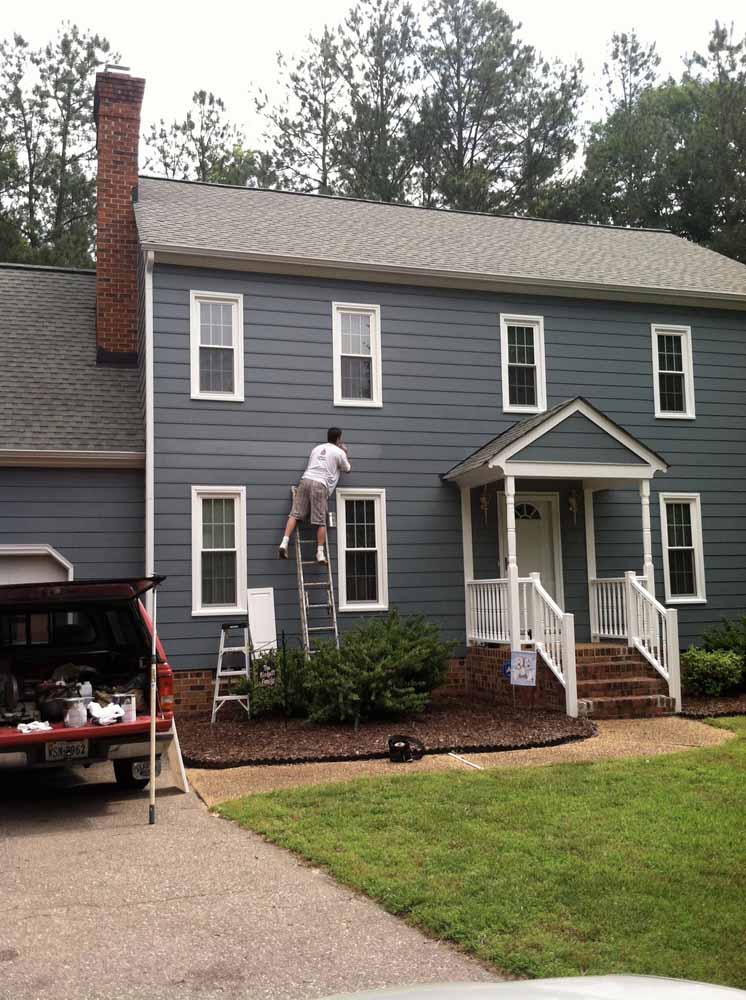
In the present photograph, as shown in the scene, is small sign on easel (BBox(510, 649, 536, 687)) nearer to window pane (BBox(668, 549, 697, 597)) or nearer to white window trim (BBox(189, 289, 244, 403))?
window pane (BBox(668, 549, 697, 597))

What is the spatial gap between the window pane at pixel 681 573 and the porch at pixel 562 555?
0.60 metres

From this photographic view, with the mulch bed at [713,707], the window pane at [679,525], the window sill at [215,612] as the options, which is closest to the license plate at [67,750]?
the window sill at [215,612]

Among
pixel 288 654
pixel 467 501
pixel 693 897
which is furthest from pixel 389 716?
pixel 693 897

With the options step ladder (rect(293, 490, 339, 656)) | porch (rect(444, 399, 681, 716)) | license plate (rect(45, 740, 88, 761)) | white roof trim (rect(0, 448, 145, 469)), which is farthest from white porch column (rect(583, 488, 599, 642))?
license plate (rect(45, 740, 88, 761))

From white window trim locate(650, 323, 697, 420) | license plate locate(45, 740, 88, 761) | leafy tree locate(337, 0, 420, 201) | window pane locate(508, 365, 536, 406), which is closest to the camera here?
license plate locate(45, 740, 88, 761)

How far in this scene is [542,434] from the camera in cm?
1341

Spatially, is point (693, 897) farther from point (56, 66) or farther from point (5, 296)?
point (56, 66)

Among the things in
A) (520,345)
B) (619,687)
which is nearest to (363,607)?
(619,687)

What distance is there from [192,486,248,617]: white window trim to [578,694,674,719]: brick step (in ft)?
15.2

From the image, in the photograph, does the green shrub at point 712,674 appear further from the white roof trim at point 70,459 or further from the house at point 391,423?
the white roof trim at point 70,459

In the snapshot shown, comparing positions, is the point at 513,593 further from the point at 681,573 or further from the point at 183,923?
the point at 183,923

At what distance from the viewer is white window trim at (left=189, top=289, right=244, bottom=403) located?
531 inches

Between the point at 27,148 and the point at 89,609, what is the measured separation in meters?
25.3

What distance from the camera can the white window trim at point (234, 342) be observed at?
13477 mm
